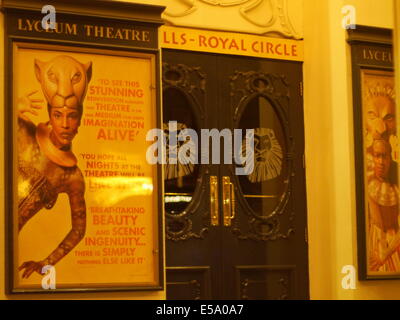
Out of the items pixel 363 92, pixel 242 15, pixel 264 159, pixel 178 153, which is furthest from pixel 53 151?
pixel 363 92

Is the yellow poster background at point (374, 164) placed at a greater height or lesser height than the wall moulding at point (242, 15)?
lesser

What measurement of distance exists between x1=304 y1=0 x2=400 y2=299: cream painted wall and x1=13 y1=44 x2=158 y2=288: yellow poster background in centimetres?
143

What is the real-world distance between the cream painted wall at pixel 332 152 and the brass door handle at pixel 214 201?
768mm

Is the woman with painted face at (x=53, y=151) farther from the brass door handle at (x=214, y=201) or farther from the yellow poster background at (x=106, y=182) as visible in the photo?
the brass door handle at (x=214, y=201)

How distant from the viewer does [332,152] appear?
6359 millimetres

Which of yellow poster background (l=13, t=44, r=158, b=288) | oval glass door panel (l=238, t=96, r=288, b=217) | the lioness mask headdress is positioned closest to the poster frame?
oval glass door panel (l=238, t=96, r=288, b=217)

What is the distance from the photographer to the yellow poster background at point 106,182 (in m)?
5.32

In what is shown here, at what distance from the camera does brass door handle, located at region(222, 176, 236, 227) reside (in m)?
6.23

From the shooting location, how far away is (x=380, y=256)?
645 cm

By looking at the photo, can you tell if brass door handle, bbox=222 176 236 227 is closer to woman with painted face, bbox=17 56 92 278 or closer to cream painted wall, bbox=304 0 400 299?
cream painted wall, bbox=304 0 400 299

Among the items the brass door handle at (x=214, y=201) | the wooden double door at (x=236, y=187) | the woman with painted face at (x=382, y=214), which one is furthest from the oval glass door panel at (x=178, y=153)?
the woman with painted face at (x=382, y=214)

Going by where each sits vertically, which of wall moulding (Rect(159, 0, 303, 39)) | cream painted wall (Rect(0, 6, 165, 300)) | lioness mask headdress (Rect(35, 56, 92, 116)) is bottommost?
cream painted wall (Rect(0, 6, 165, 300))

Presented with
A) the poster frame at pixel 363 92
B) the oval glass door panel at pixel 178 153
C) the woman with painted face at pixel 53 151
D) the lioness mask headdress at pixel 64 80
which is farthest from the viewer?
the poster frame at pixel 363 92

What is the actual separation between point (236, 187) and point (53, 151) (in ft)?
4.90
